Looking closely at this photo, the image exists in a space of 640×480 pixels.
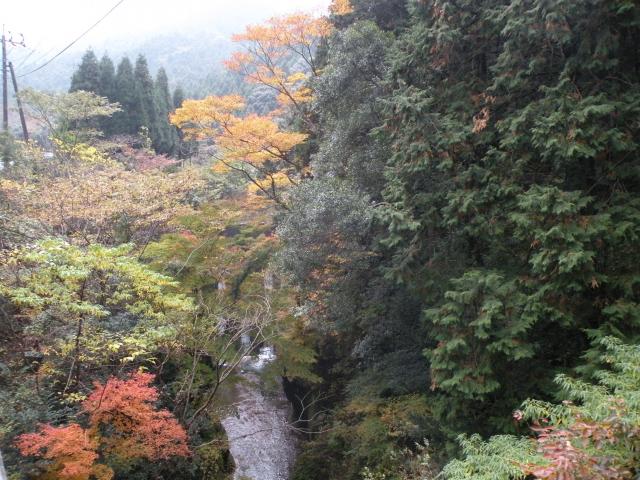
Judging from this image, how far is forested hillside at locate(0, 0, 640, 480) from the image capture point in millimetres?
5316

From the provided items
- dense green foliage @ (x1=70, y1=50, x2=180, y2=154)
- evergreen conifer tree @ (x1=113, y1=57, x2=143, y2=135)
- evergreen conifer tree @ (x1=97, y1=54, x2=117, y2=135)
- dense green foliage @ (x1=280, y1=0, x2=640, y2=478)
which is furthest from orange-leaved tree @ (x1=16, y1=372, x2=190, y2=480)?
evergreen conifer tree @ (x1=113, y1=57, x2=143, y2=135)

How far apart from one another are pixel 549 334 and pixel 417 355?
11.0 feet

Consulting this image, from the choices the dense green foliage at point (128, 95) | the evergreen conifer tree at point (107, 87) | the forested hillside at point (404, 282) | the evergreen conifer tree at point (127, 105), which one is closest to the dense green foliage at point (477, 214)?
the forested hillside at point (404, 282)

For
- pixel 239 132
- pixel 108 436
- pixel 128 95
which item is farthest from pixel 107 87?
pixel 108 436

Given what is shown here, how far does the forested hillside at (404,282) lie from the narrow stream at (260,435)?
0.09 metres

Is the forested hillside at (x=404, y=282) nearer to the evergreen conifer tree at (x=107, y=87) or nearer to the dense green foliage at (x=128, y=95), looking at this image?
the evergreen conifer tree at (x=107, y=87)

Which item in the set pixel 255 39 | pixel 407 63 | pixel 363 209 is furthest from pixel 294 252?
pixel 255 39

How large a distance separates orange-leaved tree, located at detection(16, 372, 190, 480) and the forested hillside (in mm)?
47

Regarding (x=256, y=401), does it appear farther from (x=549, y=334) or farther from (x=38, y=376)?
(x=549, y=334)

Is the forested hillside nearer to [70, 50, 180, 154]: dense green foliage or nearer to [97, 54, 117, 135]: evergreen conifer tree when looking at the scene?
[97, 54, 117, 135]: evergreen conifer tree

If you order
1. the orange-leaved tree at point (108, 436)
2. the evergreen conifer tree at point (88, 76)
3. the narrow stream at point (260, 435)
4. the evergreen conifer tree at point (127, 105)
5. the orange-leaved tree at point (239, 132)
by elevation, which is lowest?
the narrow stream at point (260, 435)

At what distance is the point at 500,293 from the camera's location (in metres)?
5.80

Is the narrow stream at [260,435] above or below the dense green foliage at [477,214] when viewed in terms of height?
below

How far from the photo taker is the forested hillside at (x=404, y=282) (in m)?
5.32
